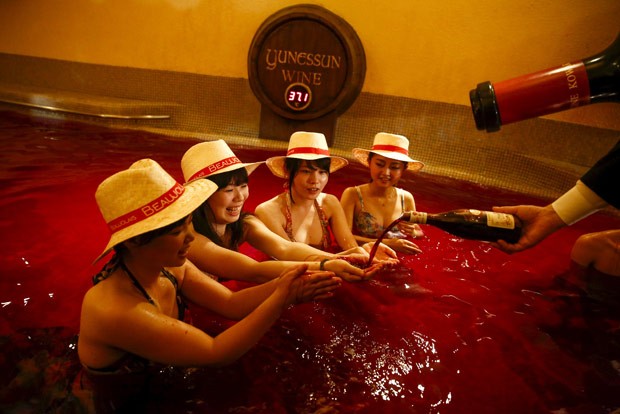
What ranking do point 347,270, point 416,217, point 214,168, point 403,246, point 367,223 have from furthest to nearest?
1. point 367,223
2. point 403,246
3. point 214,168
4. point 347,270
5. point 416,217

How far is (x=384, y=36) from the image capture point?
24.0ft

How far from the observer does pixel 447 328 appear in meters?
2.80

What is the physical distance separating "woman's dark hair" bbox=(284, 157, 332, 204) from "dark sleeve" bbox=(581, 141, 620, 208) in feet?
5.56

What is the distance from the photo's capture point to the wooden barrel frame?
6.89 meters

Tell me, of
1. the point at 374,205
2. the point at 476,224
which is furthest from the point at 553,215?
A: the point at 374,205

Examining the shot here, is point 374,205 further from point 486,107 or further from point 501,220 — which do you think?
point 486,107

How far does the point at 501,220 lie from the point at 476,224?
0.19 meters

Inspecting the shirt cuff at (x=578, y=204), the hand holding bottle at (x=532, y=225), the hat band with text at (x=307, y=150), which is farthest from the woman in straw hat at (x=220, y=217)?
the shirt cuff at (x=578, y=204)

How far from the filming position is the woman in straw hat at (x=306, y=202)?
3.24 metres

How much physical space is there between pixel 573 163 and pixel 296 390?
19.8ft

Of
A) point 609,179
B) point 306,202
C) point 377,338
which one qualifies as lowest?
point 377,338

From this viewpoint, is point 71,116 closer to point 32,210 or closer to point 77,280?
point 32,210

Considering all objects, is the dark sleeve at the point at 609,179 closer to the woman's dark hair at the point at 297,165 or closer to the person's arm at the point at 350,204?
the woman's dark hair at the point at 297,165

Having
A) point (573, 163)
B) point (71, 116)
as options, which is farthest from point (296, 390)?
point (71, 116)
